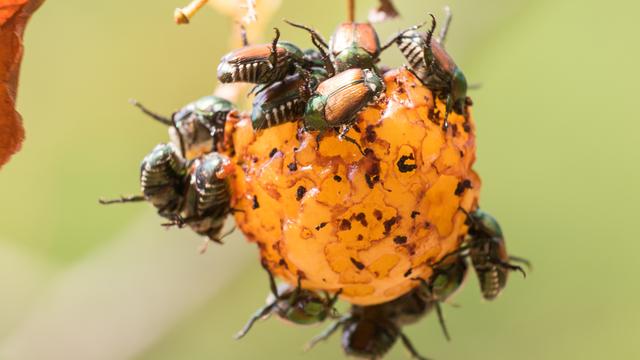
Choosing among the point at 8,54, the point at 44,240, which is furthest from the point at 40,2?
the point at 44,240

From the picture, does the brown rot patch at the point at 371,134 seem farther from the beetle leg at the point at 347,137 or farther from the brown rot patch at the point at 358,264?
the brown rot patch at the point at 358,264

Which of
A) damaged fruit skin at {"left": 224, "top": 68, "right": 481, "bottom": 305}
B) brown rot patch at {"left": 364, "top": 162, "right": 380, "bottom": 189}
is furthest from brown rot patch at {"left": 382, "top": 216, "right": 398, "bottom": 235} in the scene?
brown rot patch at {"left": 364, "top": 162, "right": 380, "bottom": 189}

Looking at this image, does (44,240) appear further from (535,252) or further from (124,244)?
(535,252)

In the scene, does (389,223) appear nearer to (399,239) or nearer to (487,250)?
(399,239)

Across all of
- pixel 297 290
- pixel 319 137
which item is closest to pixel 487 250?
pixel 297 290

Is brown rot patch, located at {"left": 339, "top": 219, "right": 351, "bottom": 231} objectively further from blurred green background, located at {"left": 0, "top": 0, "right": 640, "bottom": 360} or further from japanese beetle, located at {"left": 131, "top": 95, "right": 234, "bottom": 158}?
blurred green background, located at {"left": 0, "top": 0, "right": 640, "bottom": 360}
